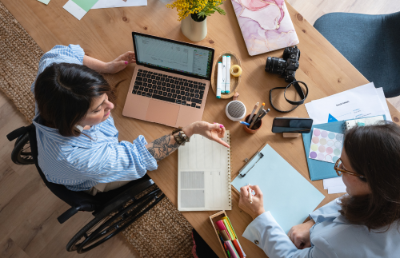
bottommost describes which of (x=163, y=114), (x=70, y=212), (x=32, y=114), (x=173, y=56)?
(x=32, y=114)

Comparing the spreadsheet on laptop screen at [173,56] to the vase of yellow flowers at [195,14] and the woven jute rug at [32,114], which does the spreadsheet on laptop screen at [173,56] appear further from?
the woven jute rug at [32,114]

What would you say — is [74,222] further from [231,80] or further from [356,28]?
[356,28]

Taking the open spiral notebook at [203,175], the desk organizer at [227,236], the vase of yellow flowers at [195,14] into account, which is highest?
the vase of yellow flowers at [195,14]

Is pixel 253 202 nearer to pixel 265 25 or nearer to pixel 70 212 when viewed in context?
pixel 70 212

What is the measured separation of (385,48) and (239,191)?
4.40 ft

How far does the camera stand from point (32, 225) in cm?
182

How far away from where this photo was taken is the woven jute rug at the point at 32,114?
1.79 m

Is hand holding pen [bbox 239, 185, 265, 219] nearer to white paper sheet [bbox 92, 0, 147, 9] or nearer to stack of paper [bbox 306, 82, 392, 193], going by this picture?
stack of paper [bbox 306, 82, 392, 193]

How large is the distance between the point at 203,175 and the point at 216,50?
622mm

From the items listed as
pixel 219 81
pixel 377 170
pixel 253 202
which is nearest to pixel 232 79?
pixel 219 81

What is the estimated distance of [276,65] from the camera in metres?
1.20

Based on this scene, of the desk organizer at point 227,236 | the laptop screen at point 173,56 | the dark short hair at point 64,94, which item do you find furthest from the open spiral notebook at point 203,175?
the dark short hair at point 64,94

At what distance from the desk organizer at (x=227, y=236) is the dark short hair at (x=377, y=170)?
1.43ft

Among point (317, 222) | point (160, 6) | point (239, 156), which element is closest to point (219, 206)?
point (239, 156)
